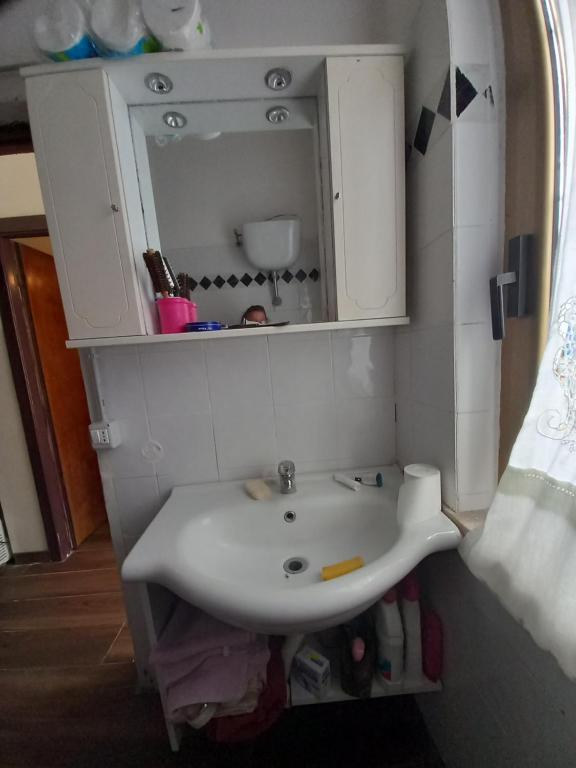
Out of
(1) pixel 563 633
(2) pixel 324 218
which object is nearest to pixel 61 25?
(2) pixel 324 218

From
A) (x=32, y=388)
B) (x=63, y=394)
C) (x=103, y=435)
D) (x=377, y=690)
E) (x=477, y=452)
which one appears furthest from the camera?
(x=63, y=394)

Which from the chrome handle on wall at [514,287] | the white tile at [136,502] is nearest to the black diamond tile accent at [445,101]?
the chrome handle on wall at [514,287]

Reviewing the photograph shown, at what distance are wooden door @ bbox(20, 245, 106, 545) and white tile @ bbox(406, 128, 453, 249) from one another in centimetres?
203

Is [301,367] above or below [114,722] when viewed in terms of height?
above

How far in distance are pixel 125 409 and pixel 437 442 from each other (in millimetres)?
882

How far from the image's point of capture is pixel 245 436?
932 millimetres

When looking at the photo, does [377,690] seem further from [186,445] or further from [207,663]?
[186,445]

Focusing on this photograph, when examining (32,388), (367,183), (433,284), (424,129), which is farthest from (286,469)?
(32,388)

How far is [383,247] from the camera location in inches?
28.6

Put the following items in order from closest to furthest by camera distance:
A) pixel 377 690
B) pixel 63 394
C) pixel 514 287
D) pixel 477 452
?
pixel 514 287 < pixel 477 452 < pixel 377 690 < pixel 63 394

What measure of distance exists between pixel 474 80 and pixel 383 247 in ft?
1.05

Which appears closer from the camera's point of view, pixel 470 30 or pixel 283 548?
pixel 470 30

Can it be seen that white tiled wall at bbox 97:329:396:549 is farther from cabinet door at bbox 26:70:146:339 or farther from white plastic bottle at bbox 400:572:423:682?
white plastic bottle at bbox 400:572:423:682

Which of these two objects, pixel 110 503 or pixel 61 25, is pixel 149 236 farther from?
pixel 110 503
